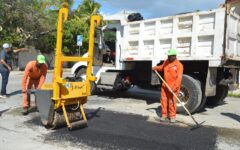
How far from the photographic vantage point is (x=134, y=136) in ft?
20.8

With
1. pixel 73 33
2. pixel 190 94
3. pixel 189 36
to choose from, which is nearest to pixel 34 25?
pixel 73 33

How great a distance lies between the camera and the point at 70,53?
32.5 m

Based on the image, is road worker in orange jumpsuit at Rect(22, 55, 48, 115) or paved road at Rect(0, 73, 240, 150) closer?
paved road at Rect(0, 73, 240, 150)

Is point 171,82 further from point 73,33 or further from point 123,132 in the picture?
point 73,33

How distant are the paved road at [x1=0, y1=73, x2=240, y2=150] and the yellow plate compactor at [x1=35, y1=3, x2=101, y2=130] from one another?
20cm

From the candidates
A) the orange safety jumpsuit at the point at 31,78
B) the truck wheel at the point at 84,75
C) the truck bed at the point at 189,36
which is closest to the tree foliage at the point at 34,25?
the truck wheel at the point at 84,75

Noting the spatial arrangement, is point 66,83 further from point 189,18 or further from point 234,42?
point 234,42

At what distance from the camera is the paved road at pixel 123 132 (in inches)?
228

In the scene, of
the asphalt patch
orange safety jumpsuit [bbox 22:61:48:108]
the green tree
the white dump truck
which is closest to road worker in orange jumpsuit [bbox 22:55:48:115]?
orange safety jumpsuit [bbox 22:61:48:108]

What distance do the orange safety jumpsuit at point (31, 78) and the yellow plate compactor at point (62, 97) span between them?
38.2 inches

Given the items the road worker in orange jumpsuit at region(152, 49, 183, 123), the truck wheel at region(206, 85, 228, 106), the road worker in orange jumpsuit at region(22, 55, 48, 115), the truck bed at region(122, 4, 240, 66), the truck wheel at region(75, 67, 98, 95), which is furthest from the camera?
the truck wheel at region(75, 67, 98, 95)

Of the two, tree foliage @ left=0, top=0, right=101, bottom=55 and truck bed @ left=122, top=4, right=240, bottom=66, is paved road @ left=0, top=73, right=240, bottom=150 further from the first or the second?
tree foliage @ left=0, top=0, right=101, bottom=55

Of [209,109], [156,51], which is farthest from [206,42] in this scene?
[209,109]

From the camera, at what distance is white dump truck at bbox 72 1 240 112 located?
326 inches
